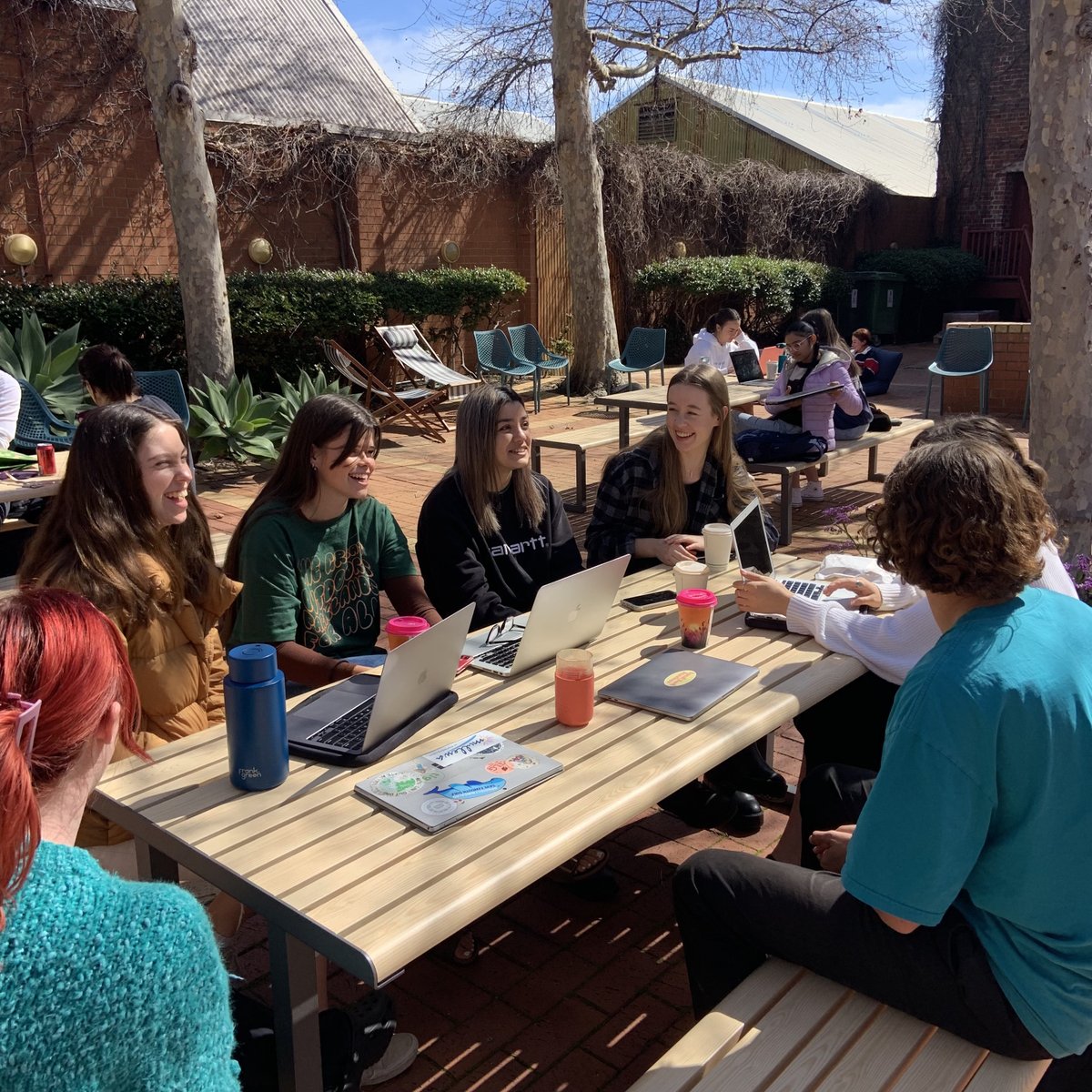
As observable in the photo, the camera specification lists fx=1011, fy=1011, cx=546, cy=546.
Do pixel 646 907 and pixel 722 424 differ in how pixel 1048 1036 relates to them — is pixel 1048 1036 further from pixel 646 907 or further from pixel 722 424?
pixel 722 424

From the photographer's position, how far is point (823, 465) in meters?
7.89

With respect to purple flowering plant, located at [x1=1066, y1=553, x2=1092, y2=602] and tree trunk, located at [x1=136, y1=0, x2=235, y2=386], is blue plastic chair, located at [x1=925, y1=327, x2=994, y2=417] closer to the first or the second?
purple flowering plant, located at [x1=1066, y1=553, x2=1092, y2=602]

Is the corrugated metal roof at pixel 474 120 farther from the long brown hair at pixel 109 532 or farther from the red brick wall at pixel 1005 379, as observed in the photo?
the long brown hair at pixel 109 532

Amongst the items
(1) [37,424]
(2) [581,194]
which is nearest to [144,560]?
(1) [37,424]

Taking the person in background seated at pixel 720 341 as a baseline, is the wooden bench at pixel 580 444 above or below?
below

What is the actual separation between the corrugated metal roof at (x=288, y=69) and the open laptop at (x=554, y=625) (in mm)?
10914

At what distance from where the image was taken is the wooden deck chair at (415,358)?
1048 cm

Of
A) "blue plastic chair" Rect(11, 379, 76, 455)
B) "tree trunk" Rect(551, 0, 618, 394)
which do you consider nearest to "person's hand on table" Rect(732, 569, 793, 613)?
"blue plastic chair" Rect(11, 379, 76, 455)

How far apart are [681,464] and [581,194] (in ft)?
28.9

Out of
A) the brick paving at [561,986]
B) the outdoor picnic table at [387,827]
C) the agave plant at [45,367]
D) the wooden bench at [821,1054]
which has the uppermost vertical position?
the agave plant at [45,367]

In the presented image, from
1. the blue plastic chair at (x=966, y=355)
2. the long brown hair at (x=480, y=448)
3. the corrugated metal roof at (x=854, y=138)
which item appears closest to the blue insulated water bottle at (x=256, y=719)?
the long brown hair at (x=480, y=448)

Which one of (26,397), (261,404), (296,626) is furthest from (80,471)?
(261,404)

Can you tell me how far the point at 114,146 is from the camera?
10.1 m

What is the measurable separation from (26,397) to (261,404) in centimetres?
186
